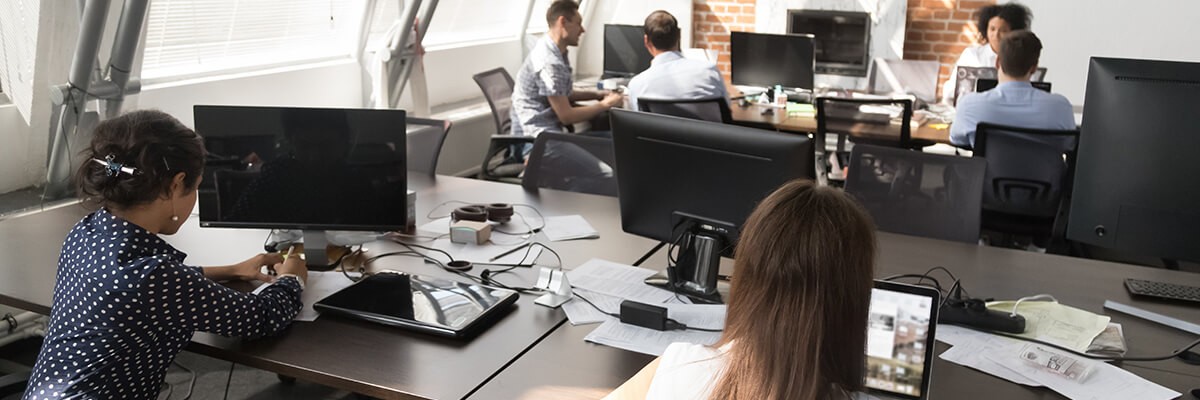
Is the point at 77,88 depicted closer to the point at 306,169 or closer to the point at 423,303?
the point at 306,169

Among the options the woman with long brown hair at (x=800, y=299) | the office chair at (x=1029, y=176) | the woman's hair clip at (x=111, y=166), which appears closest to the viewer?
the woman with long brown hair at (x=800, y=299)

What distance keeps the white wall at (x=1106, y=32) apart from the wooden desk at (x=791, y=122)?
6.75 ft

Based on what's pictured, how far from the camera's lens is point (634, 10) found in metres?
7.95

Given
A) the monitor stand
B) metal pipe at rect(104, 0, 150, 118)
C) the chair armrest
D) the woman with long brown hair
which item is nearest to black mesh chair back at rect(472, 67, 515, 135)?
the chair armrest

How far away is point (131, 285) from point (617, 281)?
1.14m

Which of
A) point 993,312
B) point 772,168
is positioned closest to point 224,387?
point 772,168

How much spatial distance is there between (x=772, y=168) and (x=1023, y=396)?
70cm

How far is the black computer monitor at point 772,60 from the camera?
6.07 meters

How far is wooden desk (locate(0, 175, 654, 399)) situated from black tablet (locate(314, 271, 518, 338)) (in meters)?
0.03

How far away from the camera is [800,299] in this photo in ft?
3.95

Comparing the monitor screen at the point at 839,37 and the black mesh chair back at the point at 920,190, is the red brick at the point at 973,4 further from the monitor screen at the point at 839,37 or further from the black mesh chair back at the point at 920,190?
the black mesh chair back at the point at 920,190

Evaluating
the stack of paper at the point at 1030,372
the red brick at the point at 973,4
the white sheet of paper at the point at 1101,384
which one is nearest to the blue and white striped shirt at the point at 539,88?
the red brick at the point at 973,4

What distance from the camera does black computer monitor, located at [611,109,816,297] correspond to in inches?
84.0

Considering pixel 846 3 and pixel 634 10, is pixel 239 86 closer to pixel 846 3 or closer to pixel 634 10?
pixel 634 10
